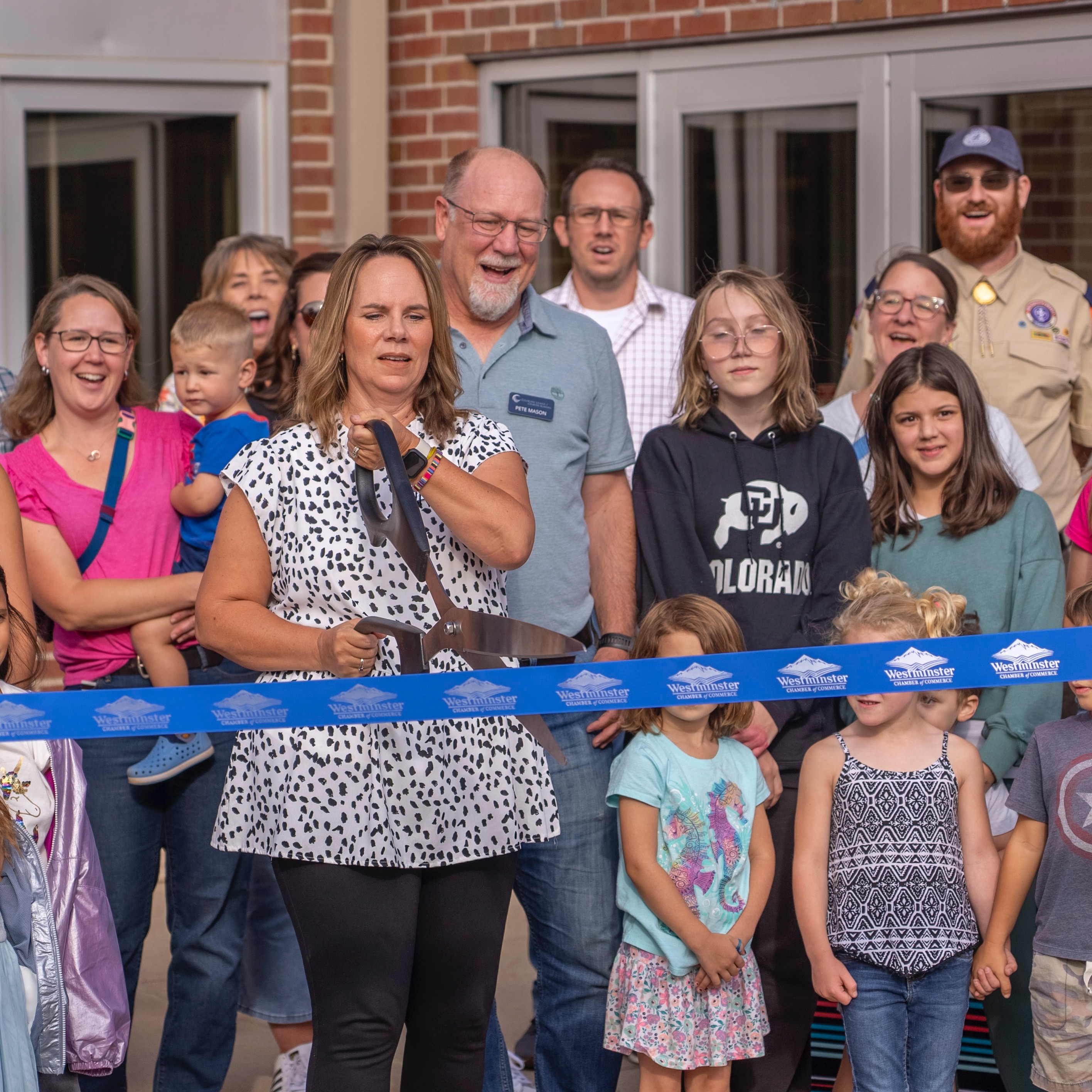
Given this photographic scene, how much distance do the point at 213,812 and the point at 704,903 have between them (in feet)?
3.79

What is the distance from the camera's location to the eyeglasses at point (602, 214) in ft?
16.0

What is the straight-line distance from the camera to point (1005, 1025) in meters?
3.30

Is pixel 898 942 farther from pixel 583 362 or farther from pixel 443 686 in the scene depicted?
pixel 583 362

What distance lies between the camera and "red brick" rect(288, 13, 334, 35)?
6570 mm

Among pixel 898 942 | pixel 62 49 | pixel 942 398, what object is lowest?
pixel 898 942

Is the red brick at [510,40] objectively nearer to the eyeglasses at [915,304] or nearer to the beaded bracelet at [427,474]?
the eyeglasses at [915,304]

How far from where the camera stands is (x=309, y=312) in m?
3.95

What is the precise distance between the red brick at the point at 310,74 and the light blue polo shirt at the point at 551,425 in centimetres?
361

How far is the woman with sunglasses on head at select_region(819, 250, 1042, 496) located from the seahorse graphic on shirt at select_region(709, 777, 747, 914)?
4.24ft

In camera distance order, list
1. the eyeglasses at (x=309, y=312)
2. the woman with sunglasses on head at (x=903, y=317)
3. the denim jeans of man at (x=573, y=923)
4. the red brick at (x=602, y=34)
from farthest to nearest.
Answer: the red brick at (x=602, y=34) → the woman with sunglasses on head at (x=903, y=317) → the eyeglasses at (x=309, y=312) → the denim jeans of man at (x=573, y=923)

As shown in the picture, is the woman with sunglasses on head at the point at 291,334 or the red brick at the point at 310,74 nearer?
the woman with sunglasses on head at the point at 291,334

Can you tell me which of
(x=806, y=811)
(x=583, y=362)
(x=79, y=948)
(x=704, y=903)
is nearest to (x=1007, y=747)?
(x=806, y=811)

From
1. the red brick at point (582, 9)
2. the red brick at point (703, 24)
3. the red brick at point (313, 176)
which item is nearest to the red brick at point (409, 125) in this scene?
the red brick at point (313, 176)

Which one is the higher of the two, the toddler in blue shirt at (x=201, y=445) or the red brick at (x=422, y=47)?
the red brick at (x=422, y=47)
